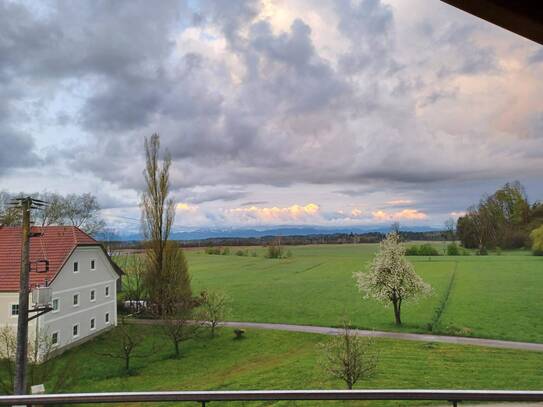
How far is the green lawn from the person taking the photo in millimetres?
10953

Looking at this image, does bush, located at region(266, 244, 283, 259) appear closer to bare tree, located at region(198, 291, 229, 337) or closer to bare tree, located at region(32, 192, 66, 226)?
bare tree, located at region(198, 291, 229, 337)

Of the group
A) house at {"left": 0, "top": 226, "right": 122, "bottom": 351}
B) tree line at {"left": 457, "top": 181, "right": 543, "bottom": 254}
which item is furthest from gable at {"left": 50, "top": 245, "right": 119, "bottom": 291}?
tree line at {"left": 457, "top": 181, "right": 543, "bottom": 254}

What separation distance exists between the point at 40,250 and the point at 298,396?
17013 millimetres

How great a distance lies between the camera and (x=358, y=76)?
21.4m

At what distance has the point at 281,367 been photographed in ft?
40.9

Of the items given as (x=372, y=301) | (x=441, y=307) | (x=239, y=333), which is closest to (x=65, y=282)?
(x=239, y=333)

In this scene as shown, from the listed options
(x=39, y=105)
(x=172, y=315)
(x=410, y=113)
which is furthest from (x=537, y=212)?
(x=39, y=105)

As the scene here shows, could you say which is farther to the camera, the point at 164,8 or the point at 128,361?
the point at 128,361

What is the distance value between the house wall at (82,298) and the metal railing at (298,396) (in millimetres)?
13378

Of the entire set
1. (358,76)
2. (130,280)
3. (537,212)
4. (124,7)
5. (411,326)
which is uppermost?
(358,76)

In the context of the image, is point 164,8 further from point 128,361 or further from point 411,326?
point 411,326

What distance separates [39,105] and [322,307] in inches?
717

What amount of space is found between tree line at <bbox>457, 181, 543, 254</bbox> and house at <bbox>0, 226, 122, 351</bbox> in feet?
99.9

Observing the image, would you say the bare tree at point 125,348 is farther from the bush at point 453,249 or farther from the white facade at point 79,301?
the bush at point 453,249
